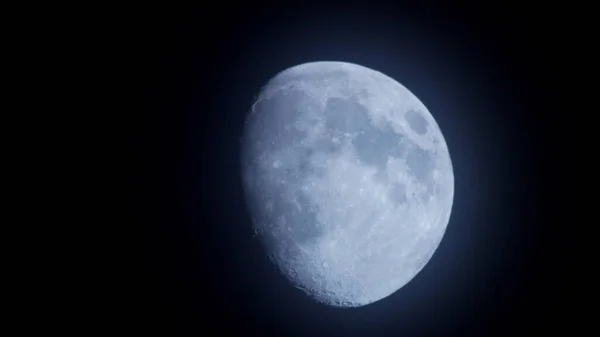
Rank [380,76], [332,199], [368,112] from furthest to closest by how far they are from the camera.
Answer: [380,76] < [368,112] < [332,199]

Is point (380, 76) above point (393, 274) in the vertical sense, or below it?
above

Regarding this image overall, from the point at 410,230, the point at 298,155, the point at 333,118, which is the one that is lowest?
the point at 410,230

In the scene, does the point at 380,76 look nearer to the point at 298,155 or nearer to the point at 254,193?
the point at 298,155

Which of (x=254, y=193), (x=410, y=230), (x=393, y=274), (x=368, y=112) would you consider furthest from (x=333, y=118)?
(x=393, y=274)

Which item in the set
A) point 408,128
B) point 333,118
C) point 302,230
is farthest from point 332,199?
point 408,128

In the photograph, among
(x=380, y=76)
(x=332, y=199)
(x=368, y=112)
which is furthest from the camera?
(x=380, y=76)

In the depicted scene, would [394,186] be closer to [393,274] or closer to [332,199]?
[332,199]

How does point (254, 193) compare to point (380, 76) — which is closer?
point (254, 193)
